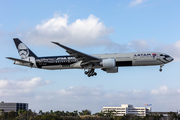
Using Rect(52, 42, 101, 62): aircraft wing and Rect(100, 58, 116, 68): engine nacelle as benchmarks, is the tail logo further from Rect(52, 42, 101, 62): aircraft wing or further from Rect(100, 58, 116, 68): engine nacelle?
Rect(100, 58, 116, 68): engine nacelle

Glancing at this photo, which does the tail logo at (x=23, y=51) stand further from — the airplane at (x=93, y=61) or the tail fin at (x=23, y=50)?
the airplane at (x=93, y=61)

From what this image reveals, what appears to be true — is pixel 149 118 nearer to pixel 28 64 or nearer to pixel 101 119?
pixel 101 119

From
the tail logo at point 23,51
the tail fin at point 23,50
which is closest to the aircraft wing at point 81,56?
the tail fin at point 23,50

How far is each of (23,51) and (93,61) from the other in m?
17.8

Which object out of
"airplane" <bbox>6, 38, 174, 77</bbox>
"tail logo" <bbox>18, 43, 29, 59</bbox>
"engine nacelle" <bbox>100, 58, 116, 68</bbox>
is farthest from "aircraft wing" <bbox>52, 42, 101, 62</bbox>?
"tail logo" <bbox>18, 43, 29, 59</bbox>

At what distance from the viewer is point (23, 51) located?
5531 centimetres

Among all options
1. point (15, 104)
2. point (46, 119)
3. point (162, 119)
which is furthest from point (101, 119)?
point (15, 104)

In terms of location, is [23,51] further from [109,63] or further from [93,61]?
[109,63]

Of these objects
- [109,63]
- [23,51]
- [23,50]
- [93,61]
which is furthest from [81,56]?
[23,50]

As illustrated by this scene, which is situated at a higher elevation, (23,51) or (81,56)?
(23,51)

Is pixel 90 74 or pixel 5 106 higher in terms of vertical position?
pixel 90 74

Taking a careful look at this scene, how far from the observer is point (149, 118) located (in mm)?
96688

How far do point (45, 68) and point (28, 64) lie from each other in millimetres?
4028

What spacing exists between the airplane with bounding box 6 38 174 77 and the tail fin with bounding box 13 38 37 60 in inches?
51.4
